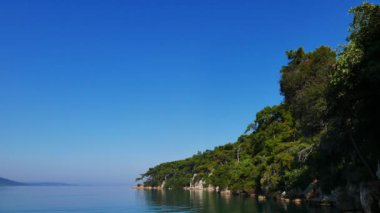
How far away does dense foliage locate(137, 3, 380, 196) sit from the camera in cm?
2044

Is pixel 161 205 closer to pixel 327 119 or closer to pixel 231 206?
pixel 231 206

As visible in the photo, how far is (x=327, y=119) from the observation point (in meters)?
28.3

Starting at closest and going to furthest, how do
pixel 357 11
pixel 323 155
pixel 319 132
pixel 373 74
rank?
1. pixel 373 74
2. pixel 357 11
3. pixel 319 132
4. pixel 323 155

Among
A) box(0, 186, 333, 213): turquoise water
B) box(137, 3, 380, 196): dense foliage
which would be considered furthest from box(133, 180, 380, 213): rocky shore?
box(0, 186, 333, 213): turquoise water

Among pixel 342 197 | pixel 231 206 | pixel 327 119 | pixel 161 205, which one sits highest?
pixel 327 119

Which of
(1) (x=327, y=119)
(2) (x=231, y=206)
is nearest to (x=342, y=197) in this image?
(1) (x=327, y=119)

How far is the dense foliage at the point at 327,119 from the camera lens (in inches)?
805

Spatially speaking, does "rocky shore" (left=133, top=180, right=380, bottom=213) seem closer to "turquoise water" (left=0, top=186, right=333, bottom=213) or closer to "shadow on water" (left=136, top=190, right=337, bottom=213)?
"shadow on water" (left=136, top=190, right=337, bottom=213)

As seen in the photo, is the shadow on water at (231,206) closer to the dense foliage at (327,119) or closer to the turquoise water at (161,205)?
the turquoise water at (161,205)

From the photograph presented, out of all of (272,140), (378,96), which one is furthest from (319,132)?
(272,140)

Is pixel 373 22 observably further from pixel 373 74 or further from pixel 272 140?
pixel 272 140

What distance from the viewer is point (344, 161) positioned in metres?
34.3

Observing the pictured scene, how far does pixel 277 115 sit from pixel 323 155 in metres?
38.7

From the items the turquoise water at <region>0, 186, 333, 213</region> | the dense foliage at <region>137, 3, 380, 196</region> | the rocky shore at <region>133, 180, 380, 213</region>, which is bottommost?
the turquoise water at <region>0, 186, 333, 213</region>
